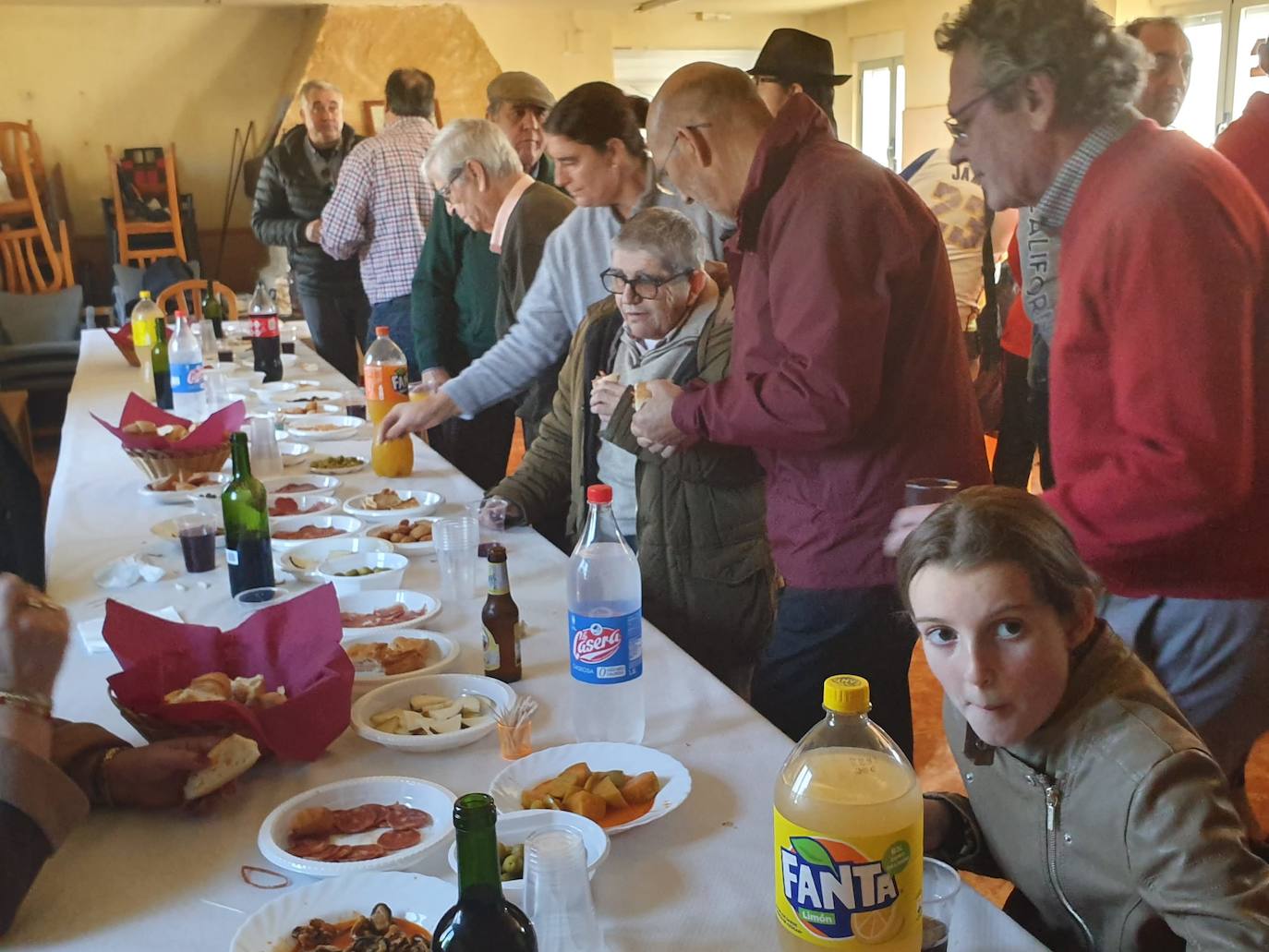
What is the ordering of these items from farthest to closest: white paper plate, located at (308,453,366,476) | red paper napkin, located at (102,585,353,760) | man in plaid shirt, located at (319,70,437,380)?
man in plaid shirt, located at (319,70,437,380), white paper plate, located at (308,453,366,476), red paper napkin, located at (102,585,353,760)

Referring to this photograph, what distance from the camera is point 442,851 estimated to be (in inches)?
44.1

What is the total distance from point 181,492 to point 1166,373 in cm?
186

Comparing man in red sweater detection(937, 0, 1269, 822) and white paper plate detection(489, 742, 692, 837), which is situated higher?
man in red sweater detection(937, 0, 1269, 822)

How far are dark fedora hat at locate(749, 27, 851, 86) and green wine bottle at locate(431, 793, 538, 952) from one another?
2.53 meters

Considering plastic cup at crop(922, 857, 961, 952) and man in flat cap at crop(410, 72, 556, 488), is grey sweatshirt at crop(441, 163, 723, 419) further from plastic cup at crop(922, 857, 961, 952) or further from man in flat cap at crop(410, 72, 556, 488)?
plastic cup at crop(922, 857, 961, 952)

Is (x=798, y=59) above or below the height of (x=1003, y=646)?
above

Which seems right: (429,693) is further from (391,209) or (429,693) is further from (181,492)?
(391,209)

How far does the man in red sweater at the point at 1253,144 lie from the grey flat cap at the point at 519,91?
2285 mm

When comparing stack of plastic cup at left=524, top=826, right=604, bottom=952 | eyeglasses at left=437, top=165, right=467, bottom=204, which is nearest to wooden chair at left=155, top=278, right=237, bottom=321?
eyeglasses at left=437, top=165, right=467, bottom=204

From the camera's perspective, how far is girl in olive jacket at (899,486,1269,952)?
1.02m

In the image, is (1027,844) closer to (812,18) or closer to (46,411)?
(46,411)

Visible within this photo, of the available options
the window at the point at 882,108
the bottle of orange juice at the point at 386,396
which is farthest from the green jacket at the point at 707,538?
Answer: the window at the point at 882,108

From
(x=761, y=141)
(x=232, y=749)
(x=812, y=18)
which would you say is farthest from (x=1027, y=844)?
(x=812, y=18)

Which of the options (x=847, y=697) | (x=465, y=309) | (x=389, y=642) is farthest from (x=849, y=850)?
(x=465, y=309)
